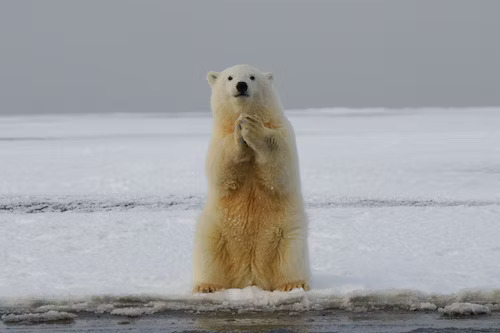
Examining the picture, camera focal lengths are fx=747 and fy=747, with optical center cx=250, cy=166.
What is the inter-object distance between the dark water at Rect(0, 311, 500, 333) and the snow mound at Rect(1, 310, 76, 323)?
0.26ft

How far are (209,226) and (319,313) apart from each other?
97 cm

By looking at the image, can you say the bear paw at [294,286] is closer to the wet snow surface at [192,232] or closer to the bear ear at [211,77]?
the wet snow surface at [192,232]

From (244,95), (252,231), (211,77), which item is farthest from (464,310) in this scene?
(211,77)

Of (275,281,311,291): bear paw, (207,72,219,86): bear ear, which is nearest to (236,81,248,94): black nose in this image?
(207,72,219,86): bear ear

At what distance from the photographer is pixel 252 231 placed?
4.77 metres

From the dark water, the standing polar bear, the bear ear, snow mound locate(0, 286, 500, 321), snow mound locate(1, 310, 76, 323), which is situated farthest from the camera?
the bear ear

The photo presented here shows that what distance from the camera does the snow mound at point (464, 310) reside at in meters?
4.21

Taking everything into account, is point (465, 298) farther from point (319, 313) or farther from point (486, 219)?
point (486, 219)

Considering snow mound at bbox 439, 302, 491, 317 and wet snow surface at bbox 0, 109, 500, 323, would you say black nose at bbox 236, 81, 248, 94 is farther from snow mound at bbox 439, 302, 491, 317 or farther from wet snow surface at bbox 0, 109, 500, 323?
snow mound at bbox 439, 302, 491, 317

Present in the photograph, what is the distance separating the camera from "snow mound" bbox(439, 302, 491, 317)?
421 cm

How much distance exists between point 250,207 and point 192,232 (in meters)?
2.86

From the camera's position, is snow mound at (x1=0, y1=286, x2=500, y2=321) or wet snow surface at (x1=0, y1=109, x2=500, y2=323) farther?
wet snow surface at (x1=0, y1=109, x2=500, y2=323)

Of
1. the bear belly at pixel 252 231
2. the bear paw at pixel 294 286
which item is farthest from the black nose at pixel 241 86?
the bear paw at pixel 294 286

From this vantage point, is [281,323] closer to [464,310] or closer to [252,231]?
[252,231]
